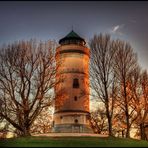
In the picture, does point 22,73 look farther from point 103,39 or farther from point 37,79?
point 103,39

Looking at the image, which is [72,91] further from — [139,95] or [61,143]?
[61,143]

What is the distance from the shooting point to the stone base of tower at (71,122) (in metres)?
49.8

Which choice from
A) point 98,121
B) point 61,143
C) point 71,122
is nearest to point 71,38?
point 71,122

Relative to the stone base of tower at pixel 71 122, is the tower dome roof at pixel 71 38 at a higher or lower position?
higher

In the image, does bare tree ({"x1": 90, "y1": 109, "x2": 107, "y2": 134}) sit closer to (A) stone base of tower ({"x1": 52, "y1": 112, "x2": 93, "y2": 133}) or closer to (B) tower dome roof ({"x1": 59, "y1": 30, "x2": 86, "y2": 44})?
(A) stone base of tower ({"x1": 52, "y1": 112, "x2": 93, "y2": 133})

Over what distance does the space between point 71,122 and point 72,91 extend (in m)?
4.74

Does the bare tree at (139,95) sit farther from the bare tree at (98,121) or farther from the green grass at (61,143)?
the bare tree at (98,121)

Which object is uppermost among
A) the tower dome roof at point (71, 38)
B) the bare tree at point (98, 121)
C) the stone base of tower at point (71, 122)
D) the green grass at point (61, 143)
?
the tower dome roof at point (71, 38)

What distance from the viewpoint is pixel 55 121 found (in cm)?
5103

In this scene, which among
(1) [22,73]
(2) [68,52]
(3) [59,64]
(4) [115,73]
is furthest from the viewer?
(2) [68,52]

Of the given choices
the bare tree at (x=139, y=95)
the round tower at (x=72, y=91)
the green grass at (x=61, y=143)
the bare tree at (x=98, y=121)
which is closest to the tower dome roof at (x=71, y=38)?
the round tower at (x=72, y=91)

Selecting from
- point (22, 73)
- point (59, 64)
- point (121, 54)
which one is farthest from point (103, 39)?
point (22, 73)

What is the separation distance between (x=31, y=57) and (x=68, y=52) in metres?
10.7

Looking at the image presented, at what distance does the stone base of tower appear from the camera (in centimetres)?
4984
